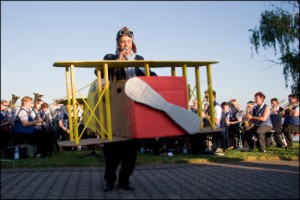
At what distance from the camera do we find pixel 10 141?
38.3 ft

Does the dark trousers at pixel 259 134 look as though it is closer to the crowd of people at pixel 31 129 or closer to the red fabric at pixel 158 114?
the crowd of people at pixel 31 129

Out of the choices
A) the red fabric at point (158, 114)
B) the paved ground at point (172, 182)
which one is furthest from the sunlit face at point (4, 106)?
the red fabric at point (158, 114)

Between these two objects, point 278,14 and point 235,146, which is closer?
point 235,146

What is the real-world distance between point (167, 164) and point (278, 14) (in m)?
9.94

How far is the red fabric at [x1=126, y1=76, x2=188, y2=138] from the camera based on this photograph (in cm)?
429

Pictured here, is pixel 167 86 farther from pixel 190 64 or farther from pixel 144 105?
pixel 190 64

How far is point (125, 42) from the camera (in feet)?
16.7

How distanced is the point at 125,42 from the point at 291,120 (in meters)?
9.39

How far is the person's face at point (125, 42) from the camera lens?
506cm

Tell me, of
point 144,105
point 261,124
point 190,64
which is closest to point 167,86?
point 144,105

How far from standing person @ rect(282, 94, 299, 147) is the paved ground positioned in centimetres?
486

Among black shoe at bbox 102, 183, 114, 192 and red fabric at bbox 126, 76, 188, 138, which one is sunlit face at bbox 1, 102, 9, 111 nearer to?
black shoe at bbox 102, 183, 114, 192

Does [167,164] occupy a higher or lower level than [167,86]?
lower

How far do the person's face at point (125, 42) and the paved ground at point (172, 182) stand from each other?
6.50 ft
